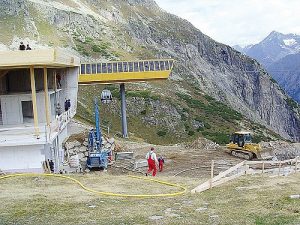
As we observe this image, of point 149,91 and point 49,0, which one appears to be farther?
point 49,0

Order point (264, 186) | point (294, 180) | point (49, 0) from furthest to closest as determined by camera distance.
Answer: point (49, 0), point (294, 180), point (264, 186)

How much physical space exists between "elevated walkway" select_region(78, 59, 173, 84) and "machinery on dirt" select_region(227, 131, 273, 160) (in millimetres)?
13503

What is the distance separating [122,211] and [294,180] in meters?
9.13

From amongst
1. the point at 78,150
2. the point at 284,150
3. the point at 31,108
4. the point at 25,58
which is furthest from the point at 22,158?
the point at 284,150

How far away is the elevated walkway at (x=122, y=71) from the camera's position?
1919 inches

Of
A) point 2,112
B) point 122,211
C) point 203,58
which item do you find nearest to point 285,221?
point 122,211

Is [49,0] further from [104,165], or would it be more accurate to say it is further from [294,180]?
[294,180]

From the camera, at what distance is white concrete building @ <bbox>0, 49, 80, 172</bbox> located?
25.2 meters

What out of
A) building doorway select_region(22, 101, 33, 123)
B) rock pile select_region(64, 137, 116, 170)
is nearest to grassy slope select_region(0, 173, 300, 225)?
building doorway select_region(22, 101, 33, 123)

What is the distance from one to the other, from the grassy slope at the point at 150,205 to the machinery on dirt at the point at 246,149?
17491mm

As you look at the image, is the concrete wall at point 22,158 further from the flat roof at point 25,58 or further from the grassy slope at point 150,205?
Answer: the grassy slope at point 150,205

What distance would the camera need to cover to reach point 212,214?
46.7 feet

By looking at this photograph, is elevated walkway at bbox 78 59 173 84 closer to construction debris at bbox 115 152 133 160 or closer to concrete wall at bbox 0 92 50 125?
construction debris at bbox 115 152 133 160

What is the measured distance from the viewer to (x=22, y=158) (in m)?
25.8
